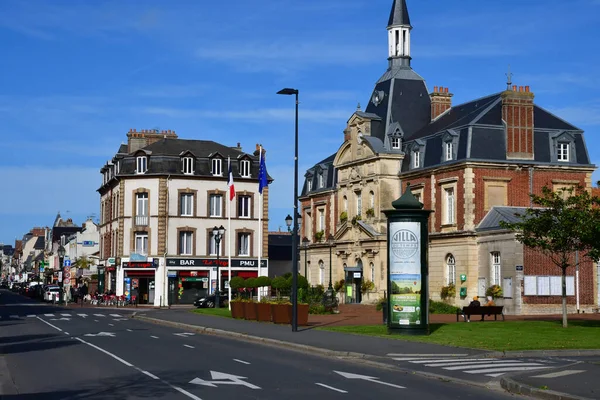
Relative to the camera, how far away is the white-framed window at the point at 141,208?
74.1m

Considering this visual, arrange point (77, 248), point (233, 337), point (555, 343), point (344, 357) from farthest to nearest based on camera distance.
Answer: point (77, 248), point (233, 337), point (555, 343), point (344, 357)

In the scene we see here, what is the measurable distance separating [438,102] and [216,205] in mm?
21581

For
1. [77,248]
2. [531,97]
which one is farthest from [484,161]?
[77,248]

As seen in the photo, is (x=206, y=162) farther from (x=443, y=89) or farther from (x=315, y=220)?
(x=443, y=89)

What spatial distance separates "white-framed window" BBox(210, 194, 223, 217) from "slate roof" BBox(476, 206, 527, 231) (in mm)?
27613

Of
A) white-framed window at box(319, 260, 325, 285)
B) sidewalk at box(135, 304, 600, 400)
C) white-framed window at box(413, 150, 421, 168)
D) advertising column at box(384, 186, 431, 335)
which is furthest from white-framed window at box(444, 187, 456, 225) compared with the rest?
advertising column at box(384, 186, 431, 335)

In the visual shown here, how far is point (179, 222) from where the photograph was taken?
243ft

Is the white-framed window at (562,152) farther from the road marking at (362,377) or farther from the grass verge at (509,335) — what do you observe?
the road marking at (362,377)

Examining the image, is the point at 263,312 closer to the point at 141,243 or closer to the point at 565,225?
the point at 565,225

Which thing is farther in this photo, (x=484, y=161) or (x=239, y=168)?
(x=239, y=168)

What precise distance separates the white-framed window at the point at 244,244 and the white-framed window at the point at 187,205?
477 cm

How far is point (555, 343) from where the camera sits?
26812 millimetres

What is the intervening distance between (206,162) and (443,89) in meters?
21.7

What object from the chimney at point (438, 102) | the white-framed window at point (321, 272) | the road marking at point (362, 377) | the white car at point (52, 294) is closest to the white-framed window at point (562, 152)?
the chimney at point (438, 102)
